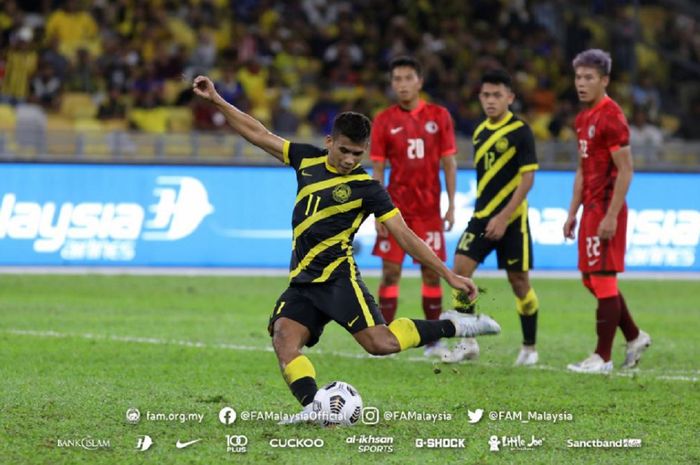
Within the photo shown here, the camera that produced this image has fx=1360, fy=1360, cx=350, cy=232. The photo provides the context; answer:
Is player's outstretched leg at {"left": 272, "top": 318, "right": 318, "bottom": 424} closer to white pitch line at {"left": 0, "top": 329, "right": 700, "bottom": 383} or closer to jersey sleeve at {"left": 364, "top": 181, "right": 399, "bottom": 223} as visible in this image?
jersey sleeve at {"left": 364, "top": 181, "right": 399, "bottom": 223}

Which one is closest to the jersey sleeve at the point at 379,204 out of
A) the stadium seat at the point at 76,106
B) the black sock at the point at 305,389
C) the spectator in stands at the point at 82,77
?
the black sock at the point at 305,389

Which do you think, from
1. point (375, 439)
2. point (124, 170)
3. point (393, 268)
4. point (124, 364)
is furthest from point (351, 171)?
point (124, 170)

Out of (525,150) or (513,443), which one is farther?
(525,150)

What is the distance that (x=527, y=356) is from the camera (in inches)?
415

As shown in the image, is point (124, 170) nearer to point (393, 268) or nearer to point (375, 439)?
point (393, 268)

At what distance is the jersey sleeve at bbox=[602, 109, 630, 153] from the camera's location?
395 inches

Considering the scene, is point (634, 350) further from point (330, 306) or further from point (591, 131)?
point (330, 306)

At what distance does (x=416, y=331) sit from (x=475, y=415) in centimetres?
58

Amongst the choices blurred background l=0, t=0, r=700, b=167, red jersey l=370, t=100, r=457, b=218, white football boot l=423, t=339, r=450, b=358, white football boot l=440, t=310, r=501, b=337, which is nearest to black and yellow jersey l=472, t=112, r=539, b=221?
red jersey l=370, t=100, r=457, b=218

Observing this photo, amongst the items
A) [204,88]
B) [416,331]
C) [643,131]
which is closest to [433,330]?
[416,331]

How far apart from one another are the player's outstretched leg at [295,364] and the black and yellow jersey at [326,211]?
11.4 inches

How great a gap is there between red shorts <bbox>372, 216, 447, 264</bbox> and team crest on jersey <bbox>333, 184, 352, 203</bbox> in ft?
11.4

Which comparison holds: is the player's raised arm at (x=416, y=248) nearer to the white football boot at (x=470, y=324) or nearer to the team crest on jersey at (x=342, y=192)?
the team crest on jersey at (x=342, y=192)

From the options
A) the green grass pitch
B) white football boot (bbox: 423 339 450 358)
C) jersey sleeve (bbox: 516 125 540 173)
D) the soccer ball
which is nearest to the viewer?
the green grass pitch
